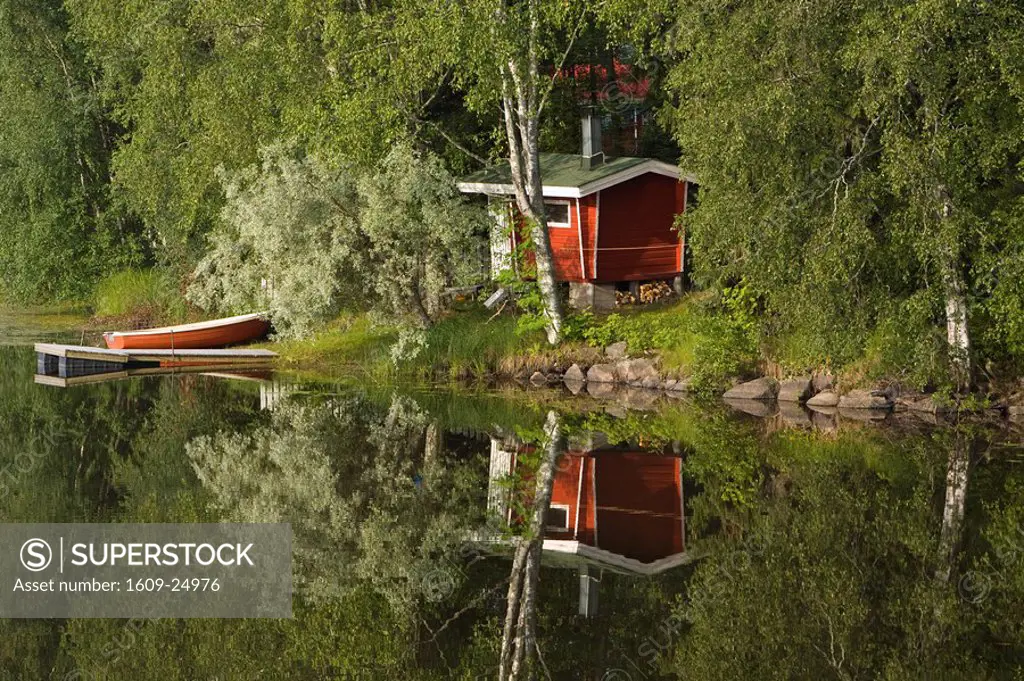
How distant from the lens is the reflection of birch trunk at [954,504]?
12.7m

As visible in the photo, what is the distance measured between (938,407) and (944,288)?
1978 millimetres

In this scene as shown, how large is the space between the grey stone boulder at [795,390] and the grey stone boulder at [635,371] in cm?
240

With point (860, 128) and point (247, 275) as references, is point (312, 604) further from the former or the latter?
point (247, 275)

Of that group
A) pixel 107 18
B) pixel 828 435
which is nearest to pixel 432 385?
pixel 828 435

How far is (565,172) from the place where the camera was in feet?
94.8

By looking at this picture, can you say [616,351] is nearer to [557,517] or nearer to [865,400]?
[865,400]

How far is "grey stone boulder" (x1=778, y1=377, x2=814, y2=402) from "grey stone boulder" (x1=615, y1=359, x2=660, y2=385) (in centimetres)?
240

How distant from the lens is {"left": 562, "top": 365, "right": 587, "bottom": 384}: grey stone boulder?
25172mm

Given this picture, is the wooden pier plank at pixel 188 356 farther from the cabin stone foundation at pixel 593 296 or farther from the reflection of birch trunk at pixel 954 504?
the reflection of birch trunk at pixel 954 504

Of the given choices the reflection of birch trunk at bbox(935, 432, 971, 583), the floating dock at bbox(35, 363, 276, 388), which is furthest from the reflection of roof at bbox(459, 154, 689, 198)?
the reflection of birch trunk at bbox(935, 432, 971, 583)

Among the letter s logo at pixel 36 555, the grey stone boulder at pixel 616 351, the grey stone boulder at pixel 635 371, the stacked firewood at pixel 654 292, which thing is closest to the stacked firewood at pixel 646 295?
the stacked firewood at pixel 654 292

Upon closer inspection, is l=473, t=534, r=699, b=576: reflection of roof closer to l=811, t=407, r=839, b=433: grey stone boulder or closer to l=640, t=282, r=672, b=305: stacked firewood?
l=811, t=407, r=839, b=433: grey stone boulder

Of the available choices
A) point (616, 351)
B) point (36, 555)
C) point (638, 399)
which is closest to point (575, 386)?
point (616, 351)

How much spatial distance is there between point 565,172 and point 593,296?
257 cm
